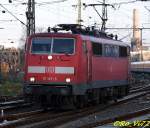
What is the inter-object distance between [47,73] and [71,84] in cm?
108

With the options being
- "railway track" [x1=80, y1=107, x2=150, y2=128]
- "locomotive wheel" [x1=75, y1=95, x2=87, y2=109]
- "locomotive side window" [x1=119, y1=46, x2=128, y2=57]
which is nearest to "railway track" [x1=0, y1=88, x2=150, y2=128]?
"locomotive wheel" [x1=75, y1=95, x2=87, y2=109]

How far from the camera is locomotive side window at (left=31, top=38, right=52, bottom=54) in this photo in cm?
2194

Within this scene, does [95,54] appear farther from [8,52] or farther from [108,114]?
[8,52]

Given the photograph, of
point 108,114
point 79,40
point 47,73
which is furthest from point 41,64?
point 108,114

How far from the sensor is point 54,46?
2191cm

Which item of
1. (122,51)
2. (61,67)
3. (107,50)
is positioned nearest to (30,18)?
(122,51)

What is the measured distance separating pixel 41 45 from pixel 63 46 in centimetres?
94

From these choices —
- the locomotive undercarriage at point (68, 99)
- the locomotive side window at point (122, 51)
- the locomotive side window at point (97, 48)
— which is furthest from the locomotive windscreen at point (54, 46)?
the locomotive side window at point (122, 51)

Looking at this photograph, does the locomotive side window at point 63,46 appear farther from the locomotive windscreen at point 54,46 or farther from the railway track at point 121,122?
the railway track at point 121,122

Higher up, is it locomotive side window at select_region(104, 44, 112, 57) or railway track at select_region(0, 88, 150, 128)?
locomotive side window at select_region(104, 44, 112, 57)

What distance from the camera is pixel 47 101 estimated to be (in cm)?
2189

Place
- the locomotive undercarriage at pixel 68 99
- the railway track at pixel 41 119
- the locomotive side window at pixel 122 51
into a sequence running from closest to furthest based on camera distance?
1. the railway track at pixel 41 119
2. the locomotive undercarriage at pixel 68 99
3. the locomotive side window at pixel 122 51

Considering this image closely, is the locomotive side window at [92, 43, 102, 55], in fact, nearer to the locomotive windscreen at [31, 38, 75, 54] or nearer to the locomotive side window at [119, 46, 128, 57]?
the locomotive windscreen at [31, 38, 75, 54]

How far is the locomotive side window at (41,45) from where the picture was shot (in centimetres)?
2194
